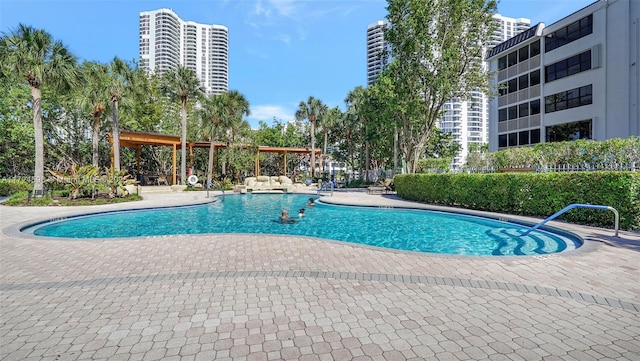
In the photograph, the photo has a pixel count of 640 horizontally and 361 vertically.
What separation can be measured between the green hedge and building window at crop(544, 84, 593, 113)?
1407 cm

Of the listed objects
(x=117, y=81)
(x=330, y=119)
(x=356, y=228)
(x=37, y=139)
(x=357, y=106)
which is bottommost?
(x=356, y=228)

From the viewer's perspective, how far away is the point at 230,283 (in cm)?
416

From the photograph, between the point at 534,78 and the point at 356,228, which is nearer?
the point at 356,228

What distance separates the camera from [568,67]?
2141 cm

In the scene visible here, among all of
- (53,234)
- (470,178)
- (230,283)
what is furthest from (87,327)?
(470,178)

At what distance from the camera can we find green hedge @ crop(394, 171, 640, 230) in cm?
787

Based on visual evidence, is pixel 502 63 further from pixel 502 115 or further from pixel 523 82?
pixel 502 115

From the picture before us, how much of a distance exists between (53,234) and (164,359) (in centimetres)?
978

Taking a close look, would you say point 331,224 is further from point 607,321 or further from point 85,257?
point 607,321

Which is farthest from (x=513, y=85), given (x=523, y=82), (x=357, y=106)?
(x=357, y=106)

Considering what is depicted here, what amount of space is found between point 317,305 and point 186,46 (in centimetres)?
13828

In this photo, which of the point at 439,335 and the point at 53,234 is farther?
the point at 53,234

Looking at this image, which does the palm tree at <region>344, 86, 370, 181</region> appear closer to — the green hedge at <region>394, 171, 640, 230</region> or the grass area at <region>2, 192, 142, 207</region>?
the green hedge at <region>394, 171, 640, 230</region>

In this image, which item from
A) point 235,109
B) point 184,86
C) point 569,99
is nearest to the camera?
point 569,99
